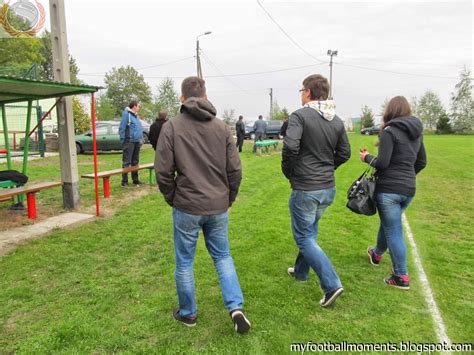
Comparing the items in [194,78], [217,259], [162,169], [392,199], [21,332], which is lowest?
[21,332]

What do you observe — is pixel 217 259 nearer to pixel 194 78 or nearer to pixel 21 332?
pixel 194 78

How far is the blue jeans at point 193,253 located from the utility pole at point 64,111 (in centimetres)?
458

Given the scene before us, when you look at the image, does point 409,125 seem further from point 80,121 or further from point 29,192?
point 80,121

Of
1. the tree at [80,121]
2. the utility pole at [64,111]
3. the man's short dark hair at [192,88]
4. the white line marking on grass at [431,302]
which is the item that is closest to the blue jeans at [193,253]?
the man's short dark hair at [192,88]

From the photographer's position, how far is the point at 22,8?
7965mm

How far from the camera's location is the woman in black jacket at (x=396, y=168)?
3.54 metres

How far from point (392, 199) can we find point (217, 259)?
1788 mm

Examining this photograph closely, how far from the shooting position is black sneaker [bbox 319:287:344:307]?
3279mm

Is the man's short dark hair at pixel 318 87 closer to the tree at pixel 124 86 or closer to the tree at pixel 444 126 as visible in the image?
the tree at pixel 444 126

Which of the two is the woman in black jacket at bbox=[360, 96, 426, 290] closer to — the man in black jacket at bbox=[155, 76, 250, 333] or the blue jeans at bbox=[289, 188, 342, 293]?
the blue jeans at bbox=[289, 188, 342, 293]

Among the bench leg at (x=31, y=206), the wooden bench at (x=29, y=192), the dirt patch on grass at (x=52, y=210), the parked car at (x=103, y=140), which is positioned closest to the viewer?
the wooden bench at (x=29, y=192)

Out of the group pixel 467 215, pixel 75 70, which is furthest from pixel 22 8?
pixel 75 70

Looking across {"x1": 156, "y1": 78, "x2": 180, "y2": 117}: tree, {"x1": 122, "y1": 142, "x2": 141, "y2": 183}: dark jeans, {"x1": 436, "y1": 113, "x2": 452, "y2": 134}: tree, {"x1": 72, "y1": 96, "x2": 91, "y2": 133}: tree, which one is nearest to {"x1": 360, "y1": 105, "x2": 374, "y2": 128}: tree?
{"x1": 436, "y1": 113, "x2": 452, "y2": 134}: tree

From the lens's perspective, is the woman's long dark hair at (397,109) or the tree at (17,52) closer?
the woman's long dark hair at (397,109)
